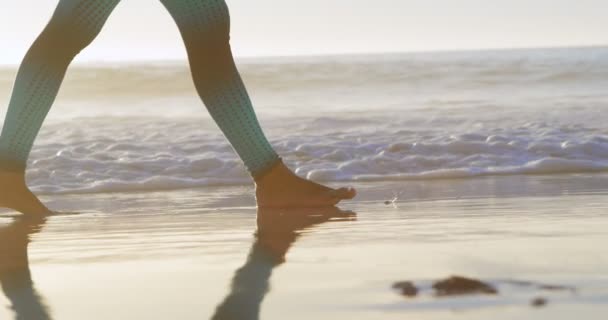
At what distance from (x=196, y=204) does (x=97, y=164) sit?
1365 mm

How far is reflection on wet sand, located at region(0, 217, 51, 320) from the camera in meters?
2.37

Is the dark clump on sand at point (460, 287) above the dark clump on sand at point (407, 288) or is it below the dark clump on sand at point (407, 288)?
above

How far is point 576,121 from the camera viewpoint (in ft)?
26.1

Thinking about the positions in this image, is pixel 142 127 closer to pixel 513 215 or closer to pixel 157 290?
pixel 513 215

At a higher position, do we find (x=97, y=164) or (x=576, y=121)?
(x=576, y=121)

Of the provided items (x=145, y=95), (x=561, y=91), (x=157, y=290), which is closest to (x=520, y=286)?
(x=157, y=290)

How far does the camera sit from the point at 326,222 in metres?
3.72

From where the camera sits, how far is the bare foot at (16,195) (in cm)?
399

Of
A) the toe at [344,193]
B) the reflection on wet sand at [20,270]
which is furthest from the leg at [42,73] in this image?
the toe at [344,193]

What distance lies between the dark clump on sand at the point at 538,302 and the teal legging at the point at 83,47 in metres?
1.76

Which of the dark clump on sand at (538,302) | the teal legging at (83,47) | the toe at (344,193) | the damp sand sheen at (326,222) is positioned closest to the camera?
the dark clump on sand at (538,302)

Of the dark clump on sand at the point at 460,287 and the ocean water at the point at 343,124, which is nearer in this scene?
the dark clump on sand at the point at 460,287

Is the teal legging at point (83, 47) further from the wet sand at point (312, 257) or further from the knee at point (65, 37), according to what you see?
the wet sand at point (312, 257)

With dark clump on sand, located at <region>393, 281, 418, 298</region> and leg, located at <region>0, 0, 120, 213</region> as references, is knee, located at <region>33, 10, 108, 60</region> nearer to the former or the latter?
leg, located at <region>0, 0, 120, 213</region>
